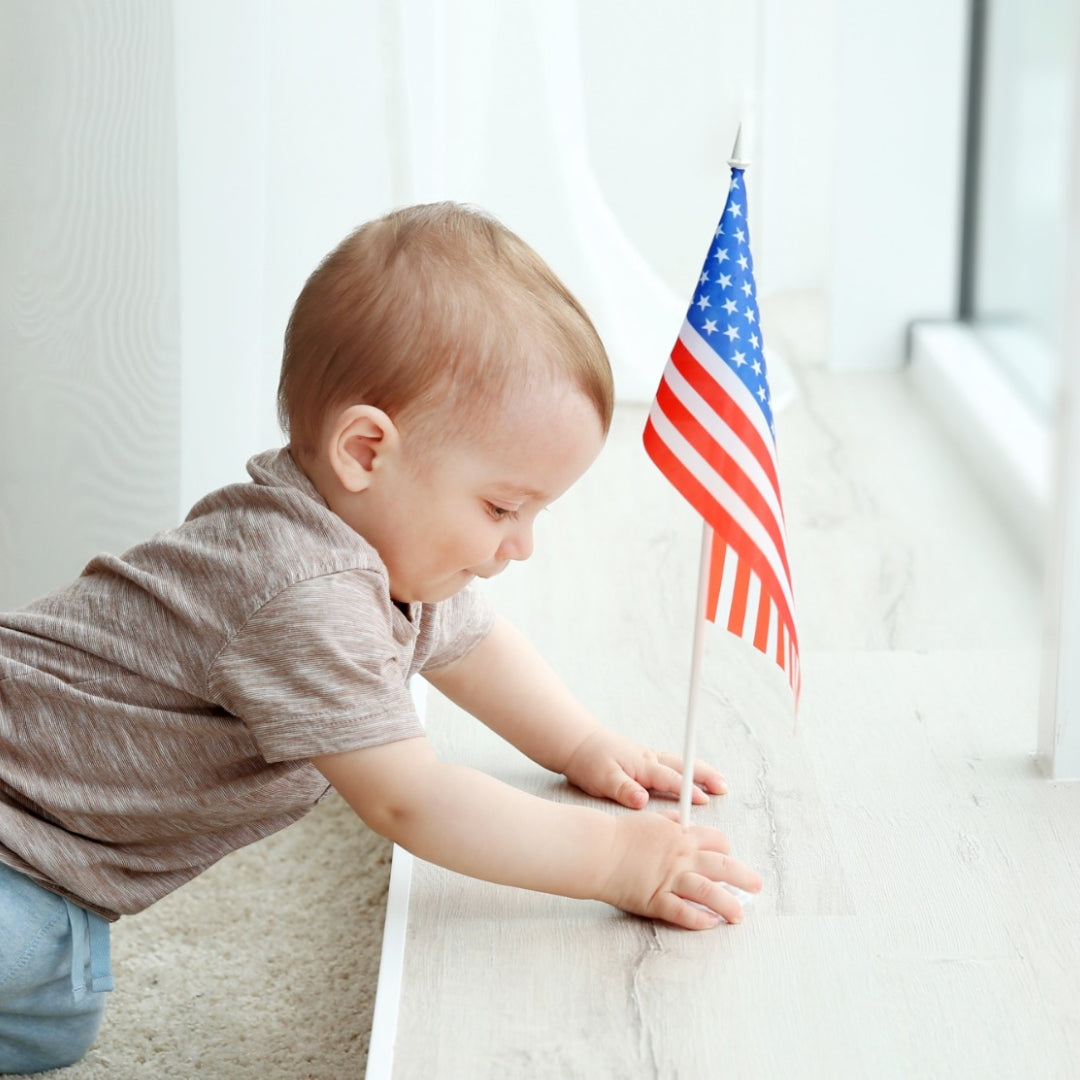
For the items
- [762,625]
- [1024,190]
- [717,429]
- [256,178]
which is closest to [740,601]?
[762,625]

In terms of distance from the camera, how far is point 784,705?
1297 millimetres

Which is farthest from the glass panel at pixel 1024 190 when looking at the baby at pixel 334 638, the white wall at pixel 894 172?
the baby at pixel 334 638

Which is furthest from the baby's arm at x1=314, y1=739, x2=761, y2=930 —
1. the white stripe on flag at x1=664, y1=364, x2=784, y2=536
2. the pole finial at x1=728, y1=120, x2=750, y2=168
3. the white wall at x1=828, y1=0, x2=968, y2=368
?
the white wall at x1=828, y1=0, x2=968, y2=368

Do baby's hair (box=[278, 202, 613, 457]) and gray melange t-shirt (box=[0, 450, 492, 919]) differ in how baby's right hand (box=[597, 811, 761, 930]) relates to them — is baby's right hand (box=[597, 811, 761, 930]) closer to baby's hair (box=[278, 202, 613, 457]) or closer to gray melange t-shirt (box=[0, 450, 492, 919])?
gray melange t-shirt (box=[0, 450, 492, 919])

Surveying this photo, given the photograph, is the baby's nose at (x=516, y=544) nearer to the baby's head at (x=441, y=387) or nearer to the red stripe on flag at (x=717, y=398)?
the baby's head at (x=441, y=387)

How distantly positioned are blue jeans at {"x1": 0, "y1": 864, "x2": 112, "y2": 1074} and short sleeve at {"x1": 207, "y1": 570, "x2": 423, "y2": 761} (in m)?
0.21

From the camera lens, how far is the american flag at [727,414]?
0.94 m

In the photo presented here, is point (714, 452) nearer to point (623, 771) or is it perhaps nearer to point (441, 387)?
point (441, 387)

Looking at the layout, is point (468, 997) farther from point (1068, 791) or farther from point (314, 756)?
point (1068, 791)

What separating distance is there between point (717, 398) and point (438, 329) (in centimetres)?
17

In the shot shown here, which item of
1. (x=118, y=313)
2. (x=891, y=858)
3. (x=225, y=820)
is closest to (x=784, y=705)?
(x=891, y=858)

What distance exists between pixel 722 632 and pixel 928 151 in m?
1.07

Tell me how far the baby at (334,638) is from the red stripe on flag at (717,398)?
0.05 metres

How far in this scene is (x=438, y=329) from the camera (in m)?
0.93
